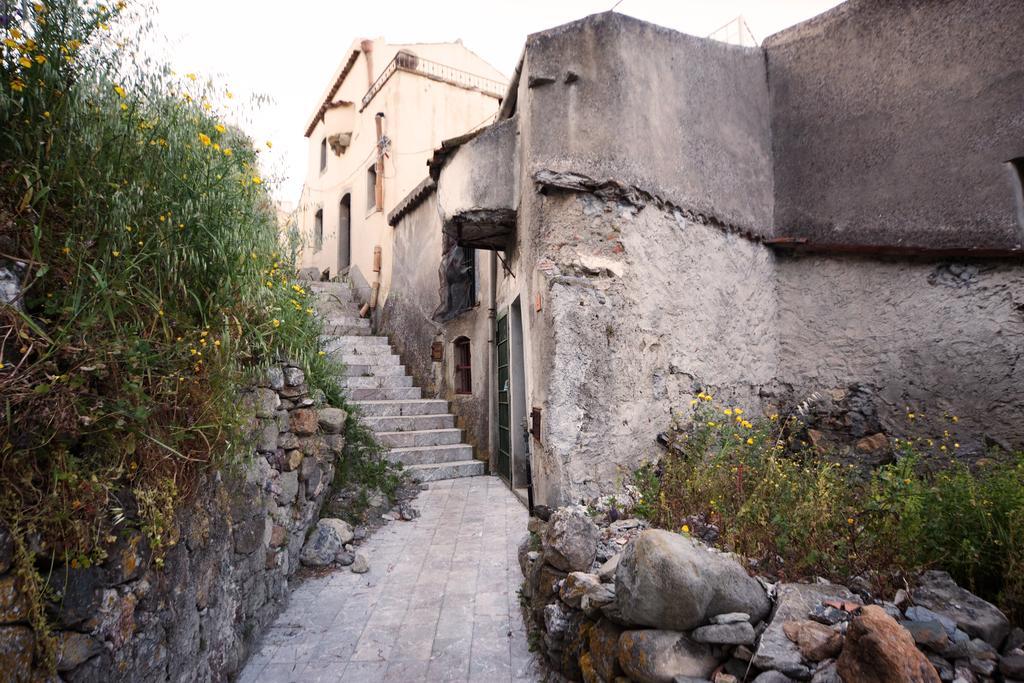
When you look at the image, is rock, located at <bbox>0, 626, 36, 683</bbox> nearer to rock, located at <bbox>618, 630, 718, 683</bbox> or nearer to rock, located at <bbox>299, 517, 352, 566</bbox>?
rock, located at <bbox>618, 630, 718, 683</bbox>

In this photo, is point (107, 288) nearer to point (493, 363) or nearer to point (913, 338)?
point (493, 363)

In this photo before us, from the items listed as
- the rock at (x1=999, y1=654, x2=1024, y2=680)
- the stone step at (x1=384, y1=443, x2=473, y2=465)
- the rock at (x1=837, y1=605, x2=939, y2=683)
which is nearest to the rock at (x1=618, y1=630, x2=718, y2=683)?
the rock at (x1=837, y1=605, x2=939, y2=683)

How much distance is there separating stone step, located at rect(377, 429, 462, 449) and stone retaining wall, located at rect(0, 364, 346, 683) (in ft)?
9.61

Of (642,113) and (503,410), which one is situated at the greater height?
(642,113)

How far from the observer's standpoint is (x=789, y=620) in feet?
7.27

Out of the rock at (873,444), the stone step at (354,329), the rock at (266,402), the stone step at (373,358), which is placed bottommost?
the rock at (873,444)

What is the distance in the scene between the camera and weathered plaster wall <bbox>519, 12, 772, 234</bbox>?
180 inches

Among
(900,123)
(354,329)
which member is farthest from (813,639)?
(354,329)

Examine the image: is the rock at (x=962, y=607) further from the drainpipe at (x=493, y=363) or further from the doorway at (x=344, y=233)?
the doorway at (x=344, y=233)

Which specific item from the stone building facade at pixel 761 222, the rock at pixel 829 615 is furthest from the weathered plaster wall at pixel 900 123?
the rock at pixel 829 615

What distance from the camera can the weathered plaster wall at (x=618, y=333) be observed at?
13.9ft

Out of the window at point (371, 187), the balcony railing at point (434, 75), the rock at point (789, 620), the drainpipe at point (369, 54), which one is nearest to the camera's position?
the rock at point (789, 620)

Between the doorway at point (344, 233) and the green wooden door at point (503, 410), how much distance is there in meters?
9.03

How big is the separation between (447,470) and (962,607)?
233 inches
